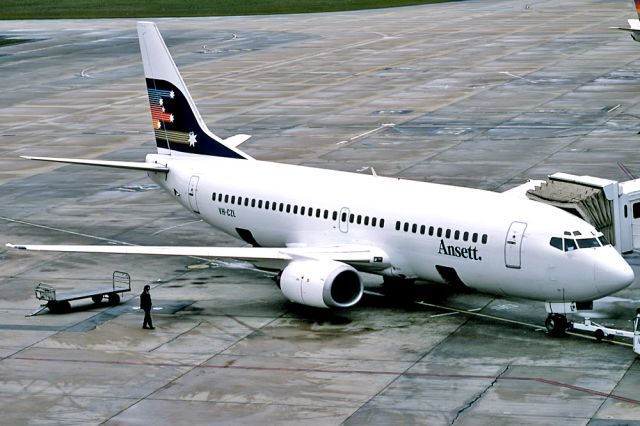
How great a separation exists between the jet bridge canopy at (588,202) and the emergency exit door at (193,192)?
12.6m

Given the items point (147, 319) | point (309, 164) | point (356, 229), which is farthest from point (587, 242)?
point (309, 164)

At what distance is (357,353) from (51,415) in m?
9.36

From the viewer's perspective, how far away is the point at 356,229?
44.8 metres

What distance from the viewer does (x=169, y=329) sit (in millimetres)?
42344

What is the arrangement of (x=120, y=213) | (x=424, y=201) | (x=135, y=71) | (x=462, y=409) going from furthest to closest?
(x=135, y=71)
(x=120, y=213)
(x=424, y=201)
(x=462, y=409)

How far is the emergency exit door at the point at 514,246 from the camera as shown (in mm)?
40312

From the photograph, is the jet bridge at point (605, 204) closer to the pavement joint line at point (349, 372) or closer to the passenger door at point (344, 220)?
the passenger door at point (344, 220)

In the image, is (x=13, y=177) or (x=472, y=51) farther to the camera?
(x=472, y=51)

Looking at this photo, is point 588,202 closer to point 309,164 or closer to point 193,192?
point 193,192

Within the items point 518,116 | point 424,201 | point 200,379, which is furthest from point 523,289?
point 518,116

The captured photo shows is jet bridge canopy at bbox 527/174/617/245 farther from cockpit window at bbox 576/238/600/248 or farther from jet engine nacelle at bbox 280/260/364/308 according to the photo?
jet engine nacelle at bbox 280/260/364/308

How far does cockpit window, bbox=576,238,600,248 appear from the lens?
39781 millimetres

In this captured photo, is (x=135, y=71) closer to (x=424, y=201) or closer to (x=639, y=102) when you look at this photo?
(x=639, y=102)

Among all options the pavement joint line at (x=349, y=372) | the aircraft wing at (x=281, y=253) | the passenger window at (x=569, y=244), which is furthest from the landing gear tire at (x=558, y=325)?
the aircraft wing at (x=281, y=253)
